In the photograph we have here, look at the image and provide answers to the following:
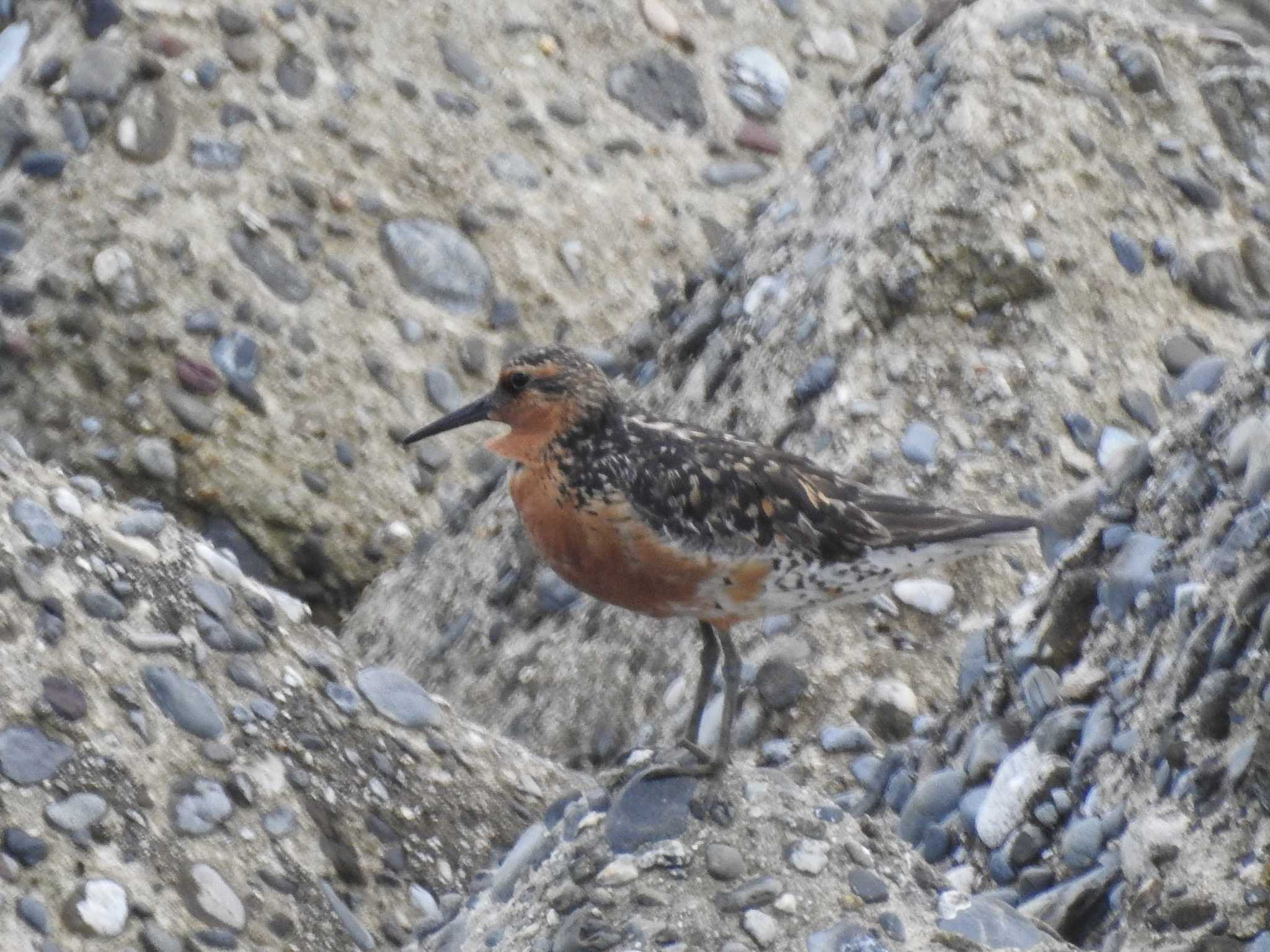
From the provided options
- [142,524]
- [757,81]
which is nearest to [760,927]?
[142,524]

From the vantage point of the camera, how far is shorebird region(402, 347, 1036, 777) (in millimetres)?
6621

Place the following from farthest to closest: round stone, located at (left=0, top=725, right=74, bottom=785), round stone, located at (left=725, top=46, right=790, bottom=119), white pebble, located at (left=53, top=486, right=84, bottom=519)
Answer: round stone, located at (left=725, top=46, right=790, bottom=119) → white pebble, located at (left=53, top=486, right=84, bottom=519) → round stone, located at (left=0, top=725, right=74, bottom=785)

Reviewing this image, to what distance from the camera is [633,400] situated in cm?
905

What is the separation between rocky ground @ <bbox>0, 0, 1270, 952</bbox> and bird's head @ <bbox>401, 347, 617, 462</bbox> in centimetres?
91

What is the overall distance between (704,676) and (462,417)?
1.20 meters

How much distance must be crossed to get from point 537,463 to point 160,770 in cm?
151

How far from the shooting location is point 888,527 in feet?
22.7

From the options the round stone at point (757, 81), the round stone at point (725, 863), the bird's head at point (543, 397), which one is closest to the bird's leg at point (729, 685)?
the round stone at point (725, 863)

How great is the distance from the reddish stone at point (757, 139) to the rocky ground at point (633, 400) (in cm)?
1

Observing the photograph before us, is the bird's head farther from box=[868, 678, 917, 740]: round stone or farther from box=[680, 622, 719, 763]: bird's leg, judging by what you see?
box=[868, 678, 917, 740]: round stone

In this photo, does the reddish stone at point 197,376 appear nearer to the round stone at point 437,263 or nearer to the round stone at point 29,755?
the round stone at point 437,263

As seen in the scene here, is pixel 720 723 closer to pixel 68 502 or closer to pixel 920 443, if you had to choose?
pixel 920 443

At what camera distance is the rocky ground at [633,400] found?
5852mm

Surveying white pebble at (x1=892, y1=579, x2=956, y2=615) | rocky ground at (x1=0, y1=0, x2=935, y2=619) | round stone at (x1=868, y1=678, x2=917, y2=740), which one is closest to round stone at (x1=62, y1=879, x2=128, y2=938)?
round stone at (x1=868, y1=678, x2=917, y2=740)
